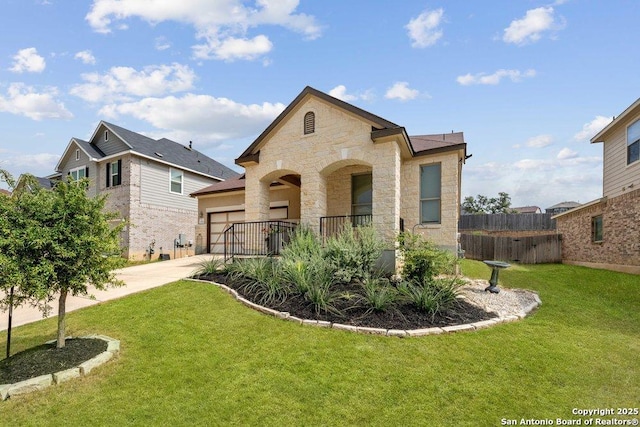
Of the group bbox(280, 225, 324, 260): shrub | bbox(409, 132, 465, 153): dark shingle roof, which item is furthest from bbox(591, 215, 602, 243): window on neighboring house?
bbox(280, 225, 324, 260): shrub

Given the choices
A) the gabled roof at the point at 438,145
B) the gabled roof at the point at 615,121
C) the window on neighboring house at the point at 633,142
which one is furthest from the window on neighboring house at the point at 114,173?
the window on neighboring house at the point at 633,142

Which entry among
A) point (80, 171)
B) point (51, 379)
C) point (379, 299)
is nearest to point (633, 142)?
point (379, 299)

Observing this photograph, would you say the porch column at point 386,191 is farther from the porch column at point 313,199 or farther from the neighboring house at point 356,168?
the porch column at point 313,199

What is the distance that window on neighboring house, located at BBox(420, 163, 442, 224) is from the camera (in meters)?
10.2

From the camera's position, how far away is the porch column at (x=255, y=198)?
11656mm

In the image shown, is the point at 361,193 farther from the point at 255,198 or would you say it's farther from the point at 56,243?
the point at 56,243

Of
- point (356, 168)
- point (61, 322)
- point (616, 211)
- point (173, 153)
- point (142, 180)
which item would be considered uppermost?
point (173, 153)

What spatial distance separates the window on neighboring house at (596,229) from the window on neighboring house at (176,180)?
76.5 ft

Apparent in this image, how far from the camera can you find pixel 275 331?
4.95 m

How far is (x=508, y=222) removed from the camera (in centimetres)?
2369

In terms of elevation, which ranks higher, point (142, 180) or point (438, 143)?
point (438, 143)

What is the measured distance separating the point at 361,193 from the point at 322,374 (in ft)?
28.7

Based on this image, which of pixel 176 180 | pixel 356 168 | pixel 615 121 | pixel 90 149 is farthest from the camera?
pixel 176 180

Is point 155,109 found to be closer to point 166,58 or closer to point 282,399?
point 166,58
